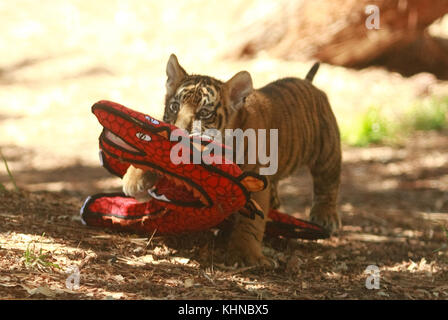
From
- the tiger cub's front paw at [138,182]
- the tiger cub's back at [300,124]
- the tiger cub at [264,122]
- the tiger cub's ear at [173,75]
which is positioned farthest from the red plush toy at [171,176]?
the tiger cub's back at [300,124]

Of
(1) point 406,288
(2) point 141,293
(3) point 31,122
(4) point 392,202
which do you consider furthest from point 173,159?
(3) point 31,122

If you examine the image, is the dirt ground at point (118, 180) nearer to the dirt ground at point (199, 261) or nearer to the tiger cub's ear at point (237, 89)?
the dirt ground at point (199, 261)

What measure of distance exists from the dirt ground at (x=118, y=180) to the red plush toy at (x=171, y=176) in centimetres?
23

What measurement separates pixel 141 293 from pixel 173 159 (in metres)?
0.72

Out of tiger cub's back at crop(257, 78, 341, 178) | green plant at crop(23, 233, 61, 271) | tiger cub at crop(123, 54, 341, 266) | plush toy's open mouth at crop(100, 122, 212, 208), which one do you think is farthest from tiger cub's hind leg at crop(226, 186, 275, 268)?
green plant at crop(23, 233, 61, 271)

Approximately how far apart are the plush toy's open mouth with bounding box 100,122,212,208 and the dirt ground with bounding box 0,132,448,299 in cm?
40

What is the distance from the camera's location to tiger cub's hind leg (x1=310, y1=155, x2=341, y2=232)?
17.3 feet

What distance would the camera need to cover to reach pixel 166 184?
373cm

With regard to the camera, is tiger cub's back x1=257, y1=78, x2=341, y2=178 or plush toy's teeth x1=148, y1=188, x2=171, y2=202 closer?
plush toy's teeth x1=148, y1=188, x2=171, y2=202

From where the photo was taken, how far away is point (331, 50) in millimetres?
10648

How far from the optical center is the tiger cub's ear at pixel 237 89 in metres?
4.09

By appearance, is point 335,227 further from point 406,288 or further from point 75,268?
point 75,268

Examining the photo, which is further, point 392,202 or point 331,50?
point 331,50

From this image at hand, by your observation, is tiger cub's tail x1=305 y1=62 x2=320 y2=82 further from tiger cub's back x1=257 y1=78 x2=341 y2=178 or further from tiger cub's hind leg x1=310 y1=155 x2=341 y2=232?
tiger cub's hind leg x1=310 y1=155 x2=341 y2=232
